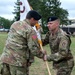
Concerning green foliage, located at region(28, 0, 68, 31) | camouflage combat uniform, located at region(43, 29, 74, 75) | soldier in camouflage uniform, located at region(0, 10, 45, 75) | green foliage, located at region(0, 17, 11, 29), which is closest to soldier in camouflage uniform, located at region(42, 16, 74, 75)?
camouflage combat uniform, located at region(43, 29, 74, 75)

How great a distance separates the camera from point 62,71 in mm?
6328

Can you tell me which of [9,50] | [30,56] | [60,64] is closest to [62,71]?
[60,64]

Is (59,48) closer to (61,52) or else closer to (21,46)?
(61,52)

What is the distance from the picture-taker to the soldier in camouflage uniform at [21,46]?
5938mm

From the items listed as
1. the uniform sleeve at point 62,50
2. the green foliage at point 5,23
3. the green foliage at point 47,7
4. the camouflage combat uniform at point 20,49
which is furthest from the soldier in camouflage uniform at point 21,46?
the green foliage at point 5,23

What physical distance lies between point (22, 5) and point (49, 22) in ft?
8.16

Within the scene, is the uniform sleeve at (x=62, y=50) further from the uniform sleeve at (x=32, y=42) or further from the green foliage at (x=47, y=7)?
the green foliage at (x=47, y=7)

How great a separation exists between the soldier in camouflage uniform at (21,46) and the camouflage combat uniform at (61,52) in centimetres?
32

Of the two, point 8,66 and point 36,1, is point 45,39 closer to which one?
point 8,66

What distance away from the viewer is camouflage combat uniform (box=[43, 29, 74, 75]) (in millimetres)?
6062

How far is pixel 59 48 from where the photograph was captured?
20.0 ft

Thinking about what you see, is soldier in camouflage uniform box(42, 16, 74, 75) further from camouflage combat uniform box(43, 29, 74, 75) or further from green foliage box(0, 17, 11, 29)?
green foliage box(0, 17, 11, 29)

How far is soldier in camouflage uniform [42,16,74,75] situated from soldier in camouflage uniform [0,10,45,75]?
1.06 feet

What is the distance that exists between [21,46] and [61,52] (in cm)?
74
